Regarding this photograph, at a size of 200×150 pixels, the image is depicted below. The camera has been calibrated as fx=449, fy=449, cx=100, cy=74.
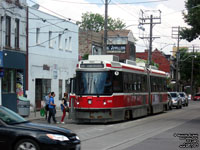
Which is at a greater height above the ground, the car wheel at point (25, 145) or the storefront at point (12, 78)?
the storefront at point (12, 78)

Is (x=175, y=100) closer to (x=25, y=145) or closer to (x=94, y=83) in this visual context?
(x=94, y=83)

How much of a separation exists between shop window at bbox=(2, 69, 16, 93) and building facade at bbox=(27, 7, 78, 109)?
1.99 m

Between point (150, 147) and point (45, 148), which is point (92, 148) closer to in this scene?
point (150, 147)

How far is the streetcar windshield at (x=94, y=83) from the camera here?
905 inches

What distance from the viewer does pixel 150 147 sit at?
542 inches

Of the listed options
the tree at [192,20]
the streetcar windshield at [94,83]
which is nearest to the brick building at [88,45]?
the tree at [192,20]

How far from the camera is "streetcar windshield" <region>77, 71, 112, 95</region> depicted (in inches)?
905

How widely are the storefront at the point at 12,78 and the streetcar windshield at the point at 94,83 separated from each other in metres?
8.78

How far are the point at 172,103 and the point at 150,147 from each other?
107ft

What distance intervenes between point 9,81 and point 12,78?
1.48 ft

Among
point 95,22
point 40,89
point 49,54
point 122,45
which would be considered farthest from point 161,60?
point 40,89

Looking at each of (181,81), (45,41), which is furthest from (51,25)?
(181,81)

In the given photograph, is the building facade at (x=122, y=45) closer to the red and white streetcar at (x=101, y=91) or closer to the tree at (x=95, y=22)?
the tree at (x=95, y=22)

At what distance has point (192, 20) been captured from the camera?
29438 mm
